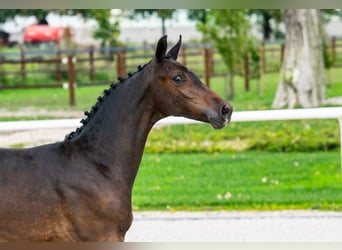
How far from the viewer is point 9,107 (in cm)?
1311

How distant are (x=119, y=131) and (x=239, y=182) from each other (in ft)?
16.1

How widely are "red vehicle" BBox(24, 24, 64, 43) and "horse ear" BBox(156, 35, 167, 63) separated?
1548cm

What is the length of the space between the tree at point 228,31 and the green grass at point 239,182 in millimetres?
3491

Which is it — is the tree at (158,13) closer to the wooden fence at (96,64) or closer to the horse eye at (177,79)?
the wooden fence at (96,64)

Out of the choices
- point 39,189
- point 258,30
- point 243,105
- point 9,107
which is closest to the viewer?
point 39,189

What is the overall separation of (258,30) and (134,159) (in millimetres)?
15736

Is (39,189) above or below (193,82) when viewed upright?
below

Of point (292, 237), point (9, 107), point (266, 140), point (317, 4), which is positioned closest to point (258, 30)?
point (9, 107)

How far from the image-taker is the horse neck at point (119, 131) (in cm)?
313

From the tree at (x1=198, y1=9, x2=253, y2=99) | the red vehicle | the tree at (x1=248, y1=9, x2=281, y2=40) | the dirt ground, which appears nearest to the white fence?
the dirt ground

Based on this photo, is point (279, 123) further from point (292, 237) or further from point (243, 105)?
point (292, 237)

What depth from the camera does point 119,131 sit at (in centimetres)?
315

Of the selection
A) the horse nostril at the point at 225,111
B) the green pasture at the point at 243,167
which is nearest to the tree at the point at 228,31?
the green pasture at the point at 243,167

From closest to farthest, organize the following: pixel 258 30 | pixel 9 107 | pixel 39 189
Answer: pixel 39 189, pixel 9 107, pixel 258 30
